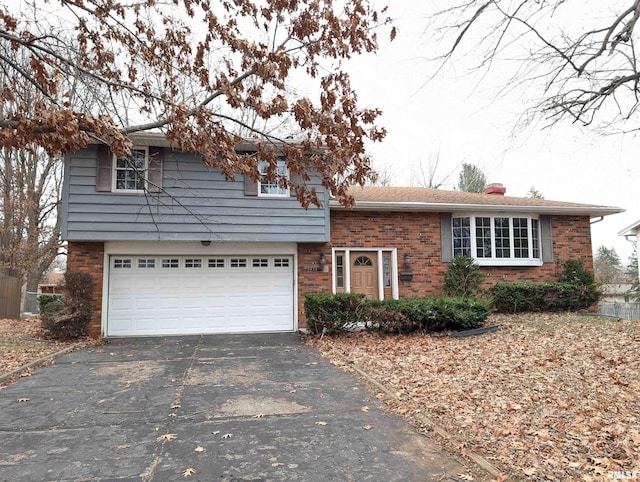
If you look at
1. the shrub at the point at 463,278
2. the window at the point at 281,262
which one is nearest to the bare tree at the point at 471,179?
the shrub at the point at 463,278

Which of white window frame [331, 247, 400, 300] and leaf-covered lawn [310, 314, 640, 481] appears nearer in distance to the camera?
leaf-covered lawn [310, 314, 640, 481]

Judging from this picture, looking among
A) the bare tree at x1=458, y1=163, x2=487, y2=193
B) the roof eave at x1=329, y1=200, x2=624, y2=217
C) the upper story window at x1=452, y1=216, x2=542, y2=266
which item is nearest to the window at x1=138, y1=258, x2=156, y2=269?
the roof eave at x1=329, y1=200, x2=624, y2=217

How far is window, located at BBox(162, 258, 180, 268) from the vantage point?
11.3 metres

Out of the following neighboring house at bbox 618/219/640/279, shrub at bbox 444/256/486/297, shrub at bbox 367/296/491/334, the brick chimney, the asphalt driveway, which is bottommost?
the asphalt driveway

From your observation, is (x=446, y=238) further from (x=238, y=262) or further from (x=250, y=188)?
(x=238, y=262)

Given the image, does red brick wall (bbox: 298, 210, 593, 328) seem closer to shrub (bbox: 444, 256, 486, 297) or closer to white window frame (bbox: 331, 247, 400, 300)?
white window frame (bbox: 331, 247, 400, 300)

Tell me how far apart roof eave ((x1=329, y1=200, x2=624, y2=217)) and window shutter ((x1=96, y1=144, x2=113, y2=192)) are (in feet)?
18.0

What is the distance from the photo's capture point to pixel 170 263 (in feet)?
37.2

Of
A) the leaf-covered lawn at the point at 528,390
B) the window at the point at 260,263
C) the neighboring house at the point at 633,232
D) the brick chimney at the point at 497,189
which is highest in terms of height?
the brick chimney at the point at 497,189

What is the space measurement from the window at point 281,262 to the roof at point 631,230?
14892mm

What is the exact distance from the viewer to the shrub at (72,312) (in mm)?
9992

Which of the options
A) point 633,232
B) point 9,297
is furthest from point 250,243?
point 633,232

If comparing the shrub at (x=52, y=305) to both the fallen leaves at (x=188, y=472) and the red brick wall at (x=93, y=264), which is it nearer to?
the red brick wall at (x=93, y=264)

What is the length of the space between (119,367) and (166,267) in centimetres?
402
